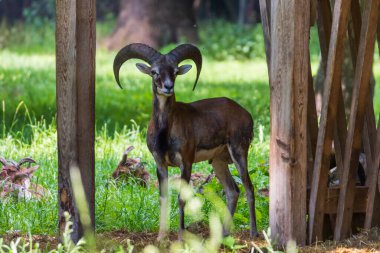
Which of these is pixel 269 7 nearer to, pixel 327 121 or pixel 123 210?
pixel 327 121

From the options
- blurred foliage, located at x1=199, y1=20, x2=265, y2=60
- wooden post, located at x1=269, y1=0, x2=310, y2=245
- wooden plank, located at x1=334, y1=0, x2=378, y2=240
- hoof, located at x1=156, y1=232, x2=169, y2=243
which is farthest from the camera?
blurred foliage, located at x1=199, y1=20, x2=265, y2=60

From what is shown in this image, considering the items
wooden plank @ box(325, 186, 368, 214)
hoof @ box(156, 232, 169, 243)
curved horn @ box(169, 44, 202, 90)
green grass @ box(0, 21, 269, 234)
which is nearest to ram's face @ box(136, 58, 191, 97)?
curved horn @ box(169, 44, 202, 90)

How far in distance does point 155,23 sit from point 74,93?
2353cm

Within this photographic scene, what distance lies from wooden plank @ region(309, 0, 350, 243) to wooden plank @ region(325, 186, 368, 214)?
198 millimetres

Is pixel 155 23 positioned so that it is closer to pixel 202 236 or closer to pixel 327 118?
pixel 202 236

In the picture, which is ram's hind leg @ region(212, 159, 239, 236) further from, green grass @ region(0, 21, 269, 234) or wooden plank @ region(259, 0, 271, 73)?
wooden plank @ region(259, 0, 271, 73)

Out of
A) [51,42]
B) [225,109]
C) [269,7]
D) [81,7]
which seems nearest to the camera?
[81,7]

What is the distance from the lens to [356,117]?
725cm

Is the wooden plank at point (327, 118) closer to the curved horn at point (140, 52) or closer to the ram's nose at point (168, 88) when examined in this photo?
the ram's nose at point (168, 88)

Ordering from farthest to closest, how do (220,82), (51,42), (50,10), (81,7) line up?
(50,10), (51,42), (220,82), (81,7)

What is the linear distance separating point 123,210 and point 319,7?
8.10 ft

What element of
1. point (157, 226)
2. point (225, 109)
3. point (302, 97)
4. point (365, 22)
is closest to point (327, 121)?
point (302, 97)

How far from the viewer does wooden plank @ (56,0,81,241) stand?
6750 millimetres

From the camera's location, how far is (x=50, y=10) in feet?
109
